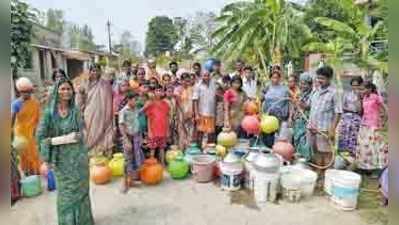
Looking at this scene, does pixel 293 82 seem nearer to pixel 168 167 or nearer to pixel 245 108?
pixel 245 108

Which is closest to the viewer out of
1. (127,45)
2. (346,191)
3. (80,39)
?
(346,191)

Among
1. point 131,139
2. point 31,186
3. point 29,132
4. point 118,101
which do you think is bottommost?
point 31,186

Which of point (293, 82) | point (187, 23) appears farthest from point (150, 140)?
point (187, 23)

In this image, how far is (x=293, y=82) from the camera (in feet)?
16.2

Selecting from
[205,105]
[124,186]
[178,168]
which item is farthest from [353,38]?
[124,186]

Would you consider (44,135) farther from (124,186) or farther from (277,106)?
(277,106)

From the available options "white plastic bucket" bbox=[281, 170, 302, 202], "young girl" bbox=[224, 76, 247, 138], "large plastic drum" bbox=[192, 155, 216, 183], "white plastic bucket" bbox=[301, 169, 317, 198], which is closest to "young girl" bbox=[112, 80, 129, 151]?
"large plastic drum" bbox=[192, 155, 216, 183]

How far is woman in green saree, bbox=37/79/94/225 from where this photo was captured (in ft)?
8.14

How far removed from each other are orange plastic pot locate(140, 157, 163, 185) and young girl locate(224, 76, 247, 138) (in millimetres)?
1168

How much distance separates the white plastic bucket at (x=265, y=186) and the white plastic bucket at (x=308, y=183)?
28cm

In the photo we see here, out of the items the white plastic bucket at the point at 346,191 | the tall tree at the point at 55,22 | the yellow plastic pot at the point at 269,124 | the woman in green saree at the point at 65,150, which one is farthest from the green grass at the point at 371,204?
the tall tree at the point at 55,22

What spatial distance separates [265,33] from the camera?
809 centimetres

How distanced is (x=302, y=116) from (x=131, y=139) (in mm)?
2042

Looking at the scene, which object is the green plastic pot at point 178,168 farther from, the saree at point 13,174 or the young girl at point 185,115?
the saree at point 13,174
